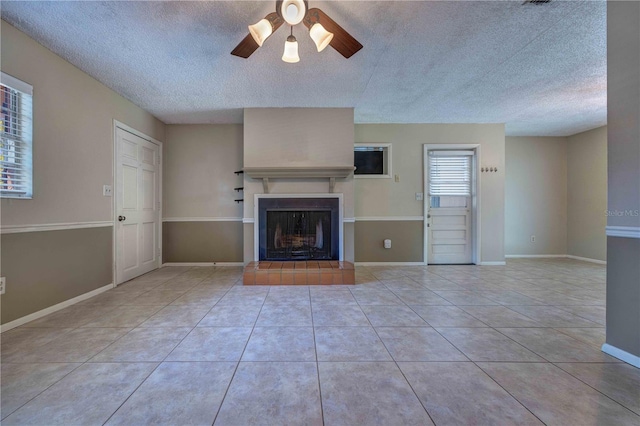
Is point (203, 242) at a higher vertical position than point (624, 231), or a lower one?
lower

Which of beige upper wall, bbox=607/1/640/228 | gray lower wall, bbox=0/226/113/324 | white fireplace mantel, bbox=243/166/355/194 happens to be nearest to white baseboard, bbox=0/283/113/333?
gray lower wall, bbox=0/226/113/324

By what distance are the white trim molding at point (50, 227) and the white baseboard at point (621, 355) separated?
170 inches

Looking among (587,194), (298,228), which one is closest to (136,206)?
(298,228)

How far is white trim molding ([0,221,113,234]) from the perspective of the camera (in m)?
1.99

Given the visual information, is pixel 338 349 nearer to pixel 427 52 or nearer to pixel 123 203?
pixel 427 52

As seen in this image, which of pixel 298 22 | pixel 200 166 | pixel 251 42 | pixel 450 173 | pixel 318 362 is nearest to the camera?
pixel 318 362

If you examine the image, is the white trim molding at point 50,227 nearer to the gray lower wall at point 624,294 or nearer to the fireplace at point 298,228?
the fireplace at point 298,228

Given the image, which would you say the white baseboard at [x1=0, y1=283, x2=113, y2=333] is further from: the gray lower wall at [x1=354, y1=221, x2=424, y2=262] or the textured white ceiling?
the gray lower wall at [x1=354, y1=221, x2=424, y2=262]

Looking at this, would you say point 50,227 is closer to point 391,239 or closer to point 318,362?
point 318,362

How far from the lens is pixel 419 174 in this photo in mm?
4352

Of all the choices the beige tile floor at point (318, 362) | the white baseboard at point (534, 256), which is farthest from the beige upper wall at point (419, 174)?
the beige tile floor at point (318, 362)

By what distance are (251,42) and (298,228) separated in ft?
7.92

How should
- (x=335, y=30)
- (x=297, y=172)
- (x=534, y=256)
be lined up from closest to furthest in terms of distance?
(x=335, y=30), (x=297, y=172), (x=534, y=256)

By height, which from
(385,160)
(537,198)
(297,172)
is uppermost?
(385,160)
